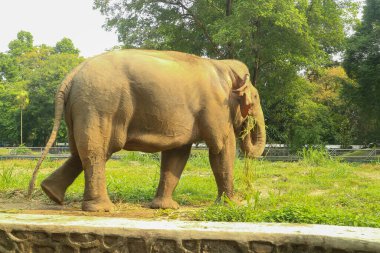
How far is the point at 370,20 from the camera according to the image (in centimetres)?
2480

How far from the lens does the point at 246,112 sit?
20.9 feet

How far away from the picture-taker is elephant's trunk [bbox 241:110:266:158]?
6906 mm

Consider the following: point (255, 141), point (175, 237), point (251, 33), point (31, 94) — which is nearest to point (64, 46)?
point (31, 94)

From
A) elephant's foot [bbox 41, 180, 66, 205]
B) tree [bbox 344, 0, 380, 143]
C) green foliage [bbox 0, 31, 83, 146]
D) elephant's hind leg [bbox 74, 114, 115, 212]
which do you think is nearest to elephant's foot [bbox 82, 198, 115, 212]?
elephant's hind leg [bbox 74, 114, 115, 212]

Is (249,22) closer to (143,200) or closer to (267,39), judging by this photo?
(267,39)

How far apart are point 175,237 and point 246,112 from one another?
10.7ft

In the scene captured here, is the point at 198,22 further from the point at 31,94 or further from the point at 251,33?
the point at 31,94

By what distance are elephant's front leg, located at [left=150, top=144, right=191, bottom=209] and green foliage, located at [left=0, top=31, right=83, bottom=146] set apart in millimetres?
34866

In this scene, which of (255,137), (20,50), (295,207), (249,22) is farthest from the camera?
(20,50)

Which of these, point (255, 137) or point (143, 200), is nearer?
point (143, 200)

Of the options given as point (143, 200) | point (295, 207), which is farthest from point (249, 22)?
point (295, 207)

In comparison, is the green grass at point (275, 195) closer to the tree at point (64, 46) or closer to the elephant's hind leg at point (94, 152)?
the elephant's hind leg at point (94, 152)

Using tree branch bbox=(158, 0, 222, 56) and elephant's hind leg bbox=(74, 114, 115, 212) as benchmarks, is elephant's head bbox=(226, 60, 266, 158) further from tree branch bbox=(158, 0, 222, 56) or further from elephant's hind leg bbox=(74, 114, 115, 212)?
tree branch bbox=(158, 0, 222, 56)

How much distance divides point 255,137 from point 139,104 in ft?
7.84
